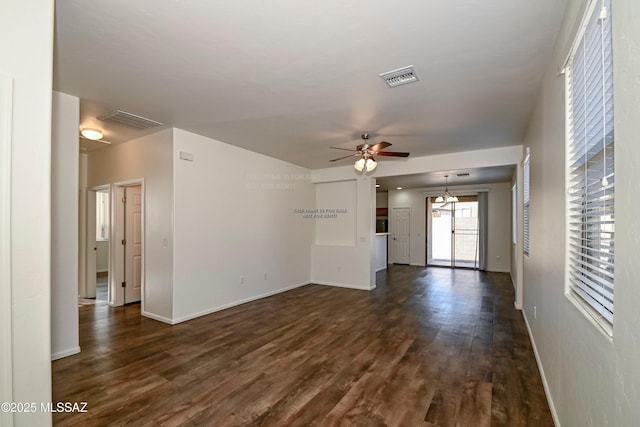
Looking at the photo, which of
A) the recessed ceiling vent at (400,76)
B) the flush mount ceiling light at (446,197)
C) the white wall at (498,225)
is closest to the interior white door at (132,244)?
the recessed ceiling vent at (400,76)

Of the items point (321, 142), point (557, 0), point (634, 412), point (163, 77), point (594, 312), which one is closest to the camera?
point (634, 412)

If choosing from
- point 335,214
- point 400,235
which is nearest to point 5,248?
point 335,214

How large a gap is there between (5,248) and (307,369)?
A: 7.87 feet

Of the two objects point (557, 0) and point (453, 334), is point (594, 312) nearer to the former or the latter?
point (557, 0)

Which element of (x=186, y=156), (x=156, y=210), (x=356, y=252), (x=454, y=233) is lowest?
(x=356, y=252)

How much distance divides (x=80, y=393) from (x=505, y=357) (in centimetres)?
397

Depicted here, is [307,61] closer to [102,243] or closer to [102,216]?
[102,243]

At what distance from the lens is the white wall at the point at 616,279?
93 cm

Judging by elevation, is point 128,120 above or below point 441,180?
above

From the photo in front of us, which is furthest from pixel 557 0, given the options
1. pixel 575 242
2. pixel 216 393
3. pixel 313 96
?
pixel 216 393

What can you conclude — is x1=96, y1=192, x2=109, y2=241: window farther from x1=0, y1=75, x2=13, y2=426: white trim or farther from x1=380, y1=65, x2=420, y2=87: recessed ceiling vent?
x1=380, y1=65, x2=420, y2=87: recessed ceiling vent

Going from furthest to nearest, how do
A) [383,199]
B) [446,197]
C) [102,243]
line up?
1. [383,199]
2. [446,197]
3. [102,243]

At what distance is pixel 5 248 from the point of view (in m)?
1.31

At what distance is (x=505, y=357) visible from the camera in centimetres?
307
